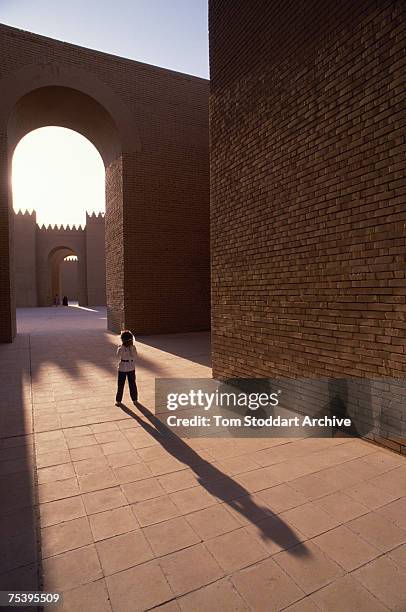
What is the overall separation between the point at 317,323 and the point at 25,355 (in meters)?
8.43

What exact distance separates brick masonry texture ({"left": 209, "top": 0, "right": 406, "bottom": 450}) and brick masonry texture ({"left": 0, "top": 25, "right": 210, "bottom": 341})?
293 inches

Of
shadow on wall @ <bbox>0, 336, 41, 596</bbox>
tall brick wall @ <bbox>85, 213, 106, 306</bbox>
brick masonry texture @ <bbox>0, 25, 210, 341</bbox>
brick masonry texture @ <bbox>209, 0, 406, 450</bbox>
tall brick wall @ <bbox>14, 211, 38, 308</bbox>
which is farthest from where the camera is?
tall brick wall @ <bbox>85, 213, 106, 306</bbox>

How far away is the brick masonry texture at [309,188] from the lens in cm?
389

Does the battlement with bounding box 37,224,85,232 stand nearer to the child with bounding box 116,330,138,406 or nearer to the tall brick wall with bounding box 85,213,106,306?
the tall brick wall with bounding box 85,213,106,306

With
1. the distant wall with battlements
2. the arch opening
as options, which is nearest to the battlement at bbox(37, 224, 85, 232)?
the distant wall with battlements

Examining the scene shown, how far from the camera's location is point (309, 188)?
480 cm

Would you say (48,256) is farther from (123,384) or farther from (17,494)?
(17,494)

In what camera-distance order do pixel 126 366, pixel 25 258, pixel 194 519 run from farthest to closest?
pixel 25 258, pixel 126 366, pixel 194 519

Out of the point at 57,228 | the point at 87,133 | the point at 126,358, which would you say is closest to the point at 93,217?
the point at 57,228

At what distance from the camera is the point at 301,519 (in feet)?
9.41

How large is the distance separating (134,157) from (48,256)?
24260 mm

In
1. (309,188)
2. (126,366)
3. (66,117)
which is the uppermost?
(66,117)

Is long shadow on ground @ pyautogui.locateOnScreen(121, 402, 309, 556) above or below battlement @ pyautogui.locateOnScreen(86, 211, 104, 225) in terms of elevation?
below

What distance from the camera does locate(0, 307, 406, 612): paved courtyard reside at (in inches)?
87.0
